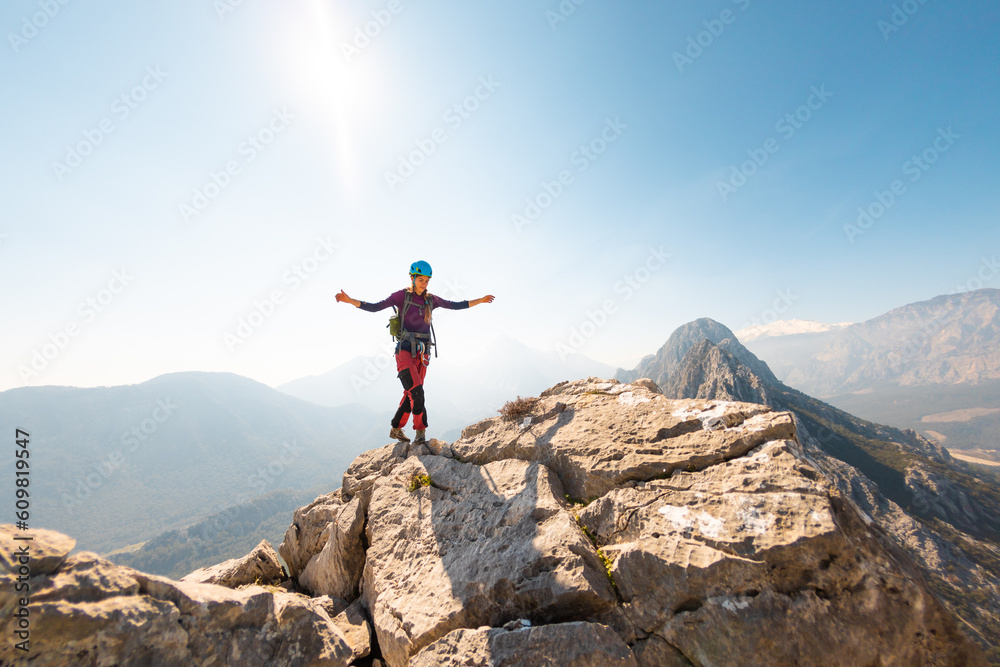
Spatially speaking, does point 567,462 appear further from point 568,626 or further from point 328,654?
point 328,654

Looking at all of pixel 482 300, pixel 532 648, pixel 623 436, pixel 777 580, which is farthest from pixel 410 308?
pixel 777 580

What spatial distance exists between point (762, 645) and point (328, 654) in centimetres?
665

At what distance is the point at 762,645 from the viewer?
5.09m

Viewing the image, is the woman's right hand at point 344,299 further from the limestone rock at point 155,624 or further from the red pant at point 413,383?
the limestone rock at point 155,624

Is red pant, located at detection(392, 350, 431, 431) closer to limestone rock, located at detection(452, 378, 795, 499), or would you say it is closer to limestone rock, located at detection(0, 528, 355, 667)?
limestone rock, located at detection(452, 378, 795, 499)

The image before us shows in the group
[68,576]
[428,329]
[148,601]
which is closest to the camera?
[68,576]

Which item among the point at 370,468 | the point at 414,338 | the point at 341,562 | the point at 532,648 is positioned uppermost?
the point at 414,338

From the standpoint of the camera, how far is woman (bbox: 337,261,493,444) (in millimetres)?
12789

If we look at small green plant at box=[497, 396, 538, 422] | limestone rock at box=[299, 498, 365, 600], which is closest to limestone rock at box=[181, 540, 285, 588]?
limestone rock at box=[299, 498, 365, 600]

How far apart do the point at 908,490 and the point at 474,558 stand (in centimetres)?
19269

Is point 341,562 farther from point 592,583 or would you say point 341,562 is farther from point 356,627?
point 592,583

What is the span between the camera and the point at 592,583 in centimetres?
622

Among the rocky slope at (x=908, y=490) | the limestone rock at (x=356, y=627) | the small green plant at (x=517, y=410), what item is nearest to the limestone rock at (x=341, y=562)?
the limestone rock at (x=356, y=627)

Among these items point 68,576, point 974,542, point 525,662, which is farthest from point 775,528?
point 974,542
